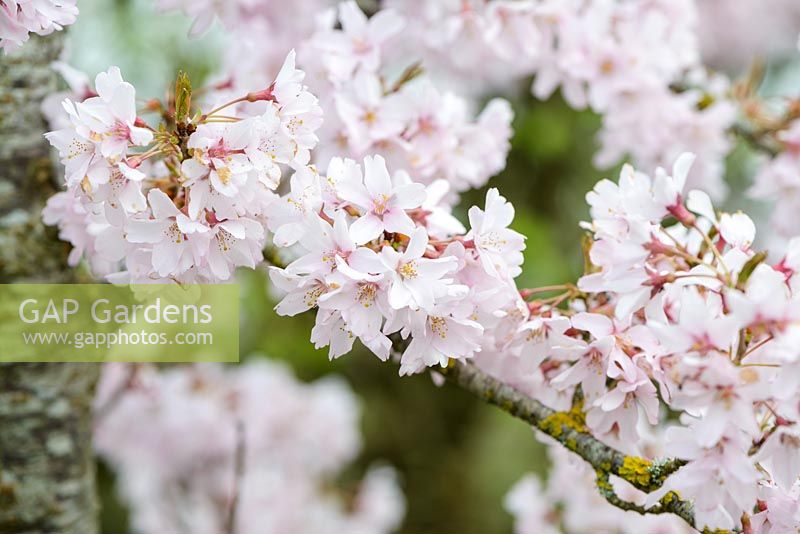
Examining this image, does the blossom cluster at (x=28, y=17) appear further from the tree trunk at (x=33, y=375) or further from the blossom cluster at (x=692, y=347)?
the blossom cluster at (x=692, y=347)

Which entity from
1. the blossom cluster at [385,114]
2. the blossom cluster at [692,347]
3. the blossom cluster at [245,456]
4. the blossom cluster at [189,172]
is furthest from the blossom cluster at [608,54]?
the blossom cluster at [245,456]

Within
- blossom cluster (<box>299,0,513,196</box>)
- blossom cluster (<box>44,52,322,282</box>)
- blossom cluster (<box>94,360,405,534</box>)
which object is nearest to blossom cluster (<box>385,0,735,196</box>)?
blossom cluster (<box>299,0,513,196</box>)

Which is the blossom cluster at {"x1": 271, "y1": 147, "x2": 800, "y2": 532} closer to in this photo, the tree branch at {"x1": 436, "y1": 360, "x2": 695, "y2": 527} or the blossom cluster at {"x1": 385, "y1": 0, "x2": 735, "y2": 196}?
the tree branch at {"x1": 436, "y1": 360, "x2": 695, "y2": 527}

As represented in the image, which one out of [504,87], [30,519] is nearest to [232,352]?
[30,519]

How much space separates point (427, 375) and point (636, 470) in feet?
9.71

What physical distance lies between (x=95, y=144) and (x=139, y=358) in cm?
119

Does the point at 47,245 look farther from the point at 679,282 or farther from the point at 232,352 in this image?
the point at 679,282

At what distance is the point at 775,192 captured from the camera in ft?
5.73

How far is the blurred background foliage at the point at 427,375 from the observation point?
10.1ft

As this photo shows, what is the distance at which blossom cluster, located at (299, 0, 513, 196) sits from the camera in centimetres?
136

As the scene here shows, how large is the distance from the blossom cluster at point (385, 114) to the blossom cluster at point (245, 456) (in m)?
1.60

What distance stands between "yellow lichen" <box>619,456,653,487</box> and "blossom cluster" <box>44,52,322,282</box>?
1.82 feet

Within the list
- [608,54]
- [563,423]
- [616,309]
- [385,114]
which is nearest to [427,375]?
[608,54]

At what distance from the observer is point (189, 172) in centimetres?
93
